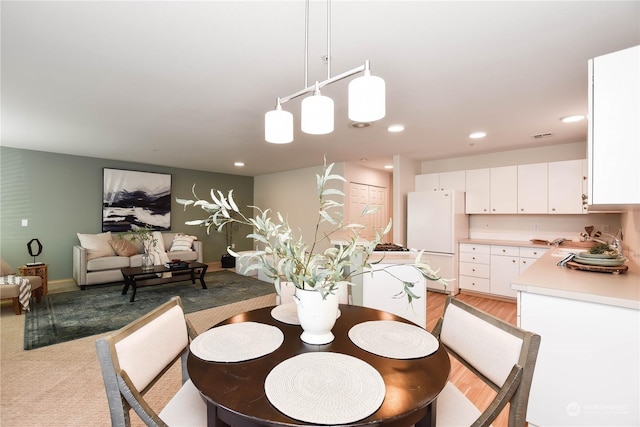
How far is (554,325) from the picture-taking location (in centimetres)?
157

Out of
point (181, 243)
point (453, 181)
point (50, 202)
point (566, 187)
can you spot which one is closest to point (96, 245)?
point (50, 202)

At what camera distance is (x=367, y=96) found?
1133 mm

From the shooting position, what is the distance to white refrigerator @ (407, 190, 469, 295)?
4559mm

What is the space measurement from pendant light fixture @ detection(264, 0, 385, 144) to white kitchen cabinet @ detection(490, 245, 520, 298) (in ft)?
13.2

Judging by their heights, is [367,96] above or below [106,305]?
above

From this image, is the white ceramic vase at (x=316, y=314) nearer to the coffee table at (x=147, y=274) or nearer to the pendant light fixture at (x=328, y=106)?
the pendant light fixture at (x=328, y=106)

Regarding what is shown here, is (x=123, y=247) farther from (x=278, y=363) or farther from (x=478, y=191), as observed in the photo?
(x=478, y=191)

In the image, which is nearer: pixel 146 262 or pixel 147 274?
pixel 147 274

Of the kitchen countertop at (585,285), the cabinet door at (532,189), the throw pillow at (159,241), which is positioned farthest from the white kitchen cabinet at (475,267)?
the throw pillow at (159,241)

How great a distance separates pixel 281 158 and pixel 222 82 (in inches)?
122

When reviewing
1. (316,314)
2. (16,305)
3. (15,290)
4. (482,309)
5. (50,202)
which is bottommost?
(482,309)

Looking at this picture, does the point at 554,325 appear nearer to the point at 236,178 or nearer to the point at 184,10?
the point at 184,10

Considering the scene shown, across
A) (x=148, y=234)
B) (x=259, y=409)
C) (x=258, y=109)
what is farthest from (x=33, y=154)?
(x=259, y=409)

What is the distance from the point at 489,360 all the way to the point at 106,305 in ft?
15.0
